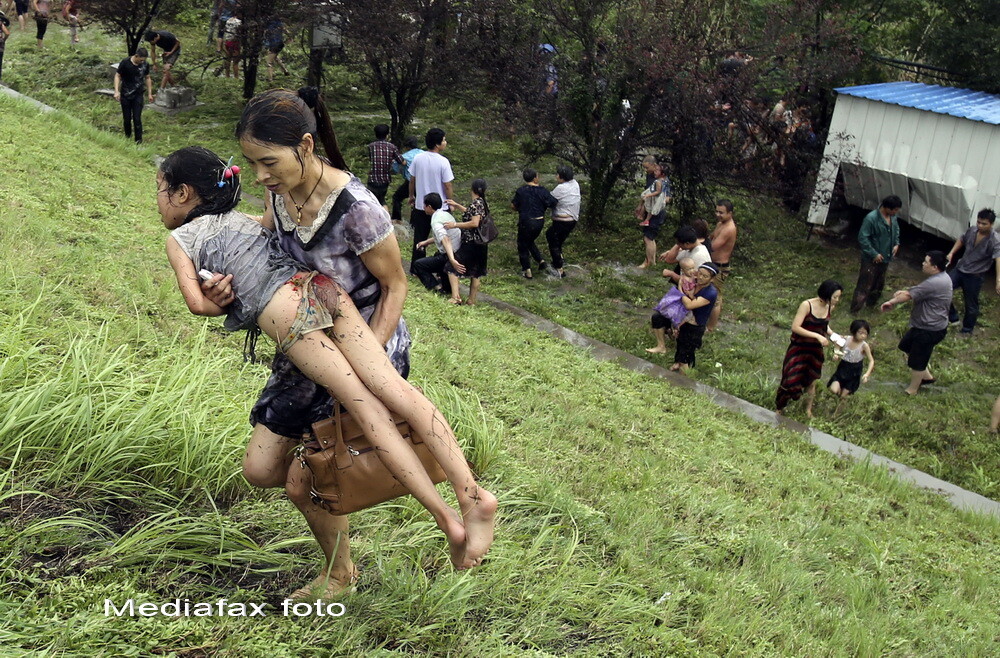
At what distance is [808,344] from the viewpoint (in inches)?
339

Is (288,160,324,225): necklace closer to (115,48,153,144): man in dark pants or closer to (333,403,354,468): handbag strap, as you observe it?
(333,403,354,468): handbag strap

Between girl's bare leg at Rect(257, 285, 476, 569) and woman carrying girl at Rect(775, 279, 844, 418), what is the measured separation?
6.26m

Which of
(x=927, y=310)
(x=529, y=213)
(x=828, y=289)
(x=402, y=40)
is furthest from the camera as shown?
(x=402, y=40)

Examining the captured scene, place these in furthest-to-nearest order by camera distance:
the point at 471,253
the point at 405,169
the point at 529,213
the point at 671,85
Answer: the point at 405,169 < the point at 671,85 < the point at 529,213 < the point at 471,253

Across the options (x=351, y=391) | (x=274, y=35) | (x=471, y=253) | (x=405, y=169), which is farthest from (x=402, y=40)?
(x=351, y=391)

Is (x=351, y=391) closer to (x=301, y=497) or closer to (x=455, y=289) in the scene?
(x=301, y=497)

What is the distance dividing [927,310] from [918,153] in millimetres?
4165

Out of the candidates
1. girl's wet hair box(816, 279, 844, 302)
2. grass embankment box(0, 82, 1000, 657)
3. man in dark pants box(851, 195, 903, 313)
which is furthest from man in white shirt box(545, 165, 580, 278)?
grass embankment box(0, 82, 1000, 657)

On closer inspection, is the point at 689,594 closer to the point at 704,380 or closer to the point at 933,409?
the point at 704,380

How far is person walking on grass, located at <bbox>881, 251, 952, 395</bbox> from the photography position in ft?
30.6

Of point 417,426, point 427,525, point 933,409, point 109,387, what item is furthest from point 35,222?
point 933,409

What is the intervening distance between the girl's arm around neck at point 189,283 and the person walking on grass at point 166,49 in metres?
16.4

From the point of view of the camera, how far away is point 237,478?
13.0 feet

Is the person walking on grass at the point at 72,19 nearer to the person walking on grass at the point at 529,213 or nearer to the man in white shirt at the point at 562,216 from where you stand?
the person walking on grass at the point at 529,213
